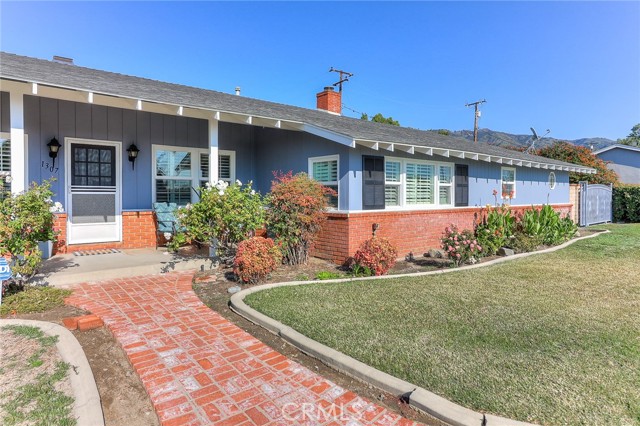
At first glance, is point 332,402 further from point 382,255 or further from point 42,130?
point 42,130

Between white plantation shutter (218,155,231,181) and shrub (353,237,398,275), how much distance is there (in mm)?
4828

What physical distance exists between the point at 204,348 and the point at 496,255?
26.2 feet

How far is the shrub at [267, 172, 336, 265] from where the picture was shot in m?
7.36

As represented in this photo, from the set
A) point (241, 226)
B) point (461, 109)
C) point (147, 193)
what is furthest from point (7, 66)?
point (461, 109)

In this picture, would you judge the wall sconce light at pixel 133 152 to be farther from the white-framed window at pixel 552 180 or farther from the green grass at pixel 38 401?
the white-framed window at pixel 552 180

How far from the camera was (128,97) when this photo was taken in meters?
6.21

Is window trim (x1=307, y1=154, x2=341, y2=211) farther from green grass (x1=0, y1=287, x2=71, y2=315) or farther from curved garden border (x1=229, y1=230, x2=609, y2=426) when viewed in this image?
green grass (x1=0, y1=287, x2=71, y2=315)

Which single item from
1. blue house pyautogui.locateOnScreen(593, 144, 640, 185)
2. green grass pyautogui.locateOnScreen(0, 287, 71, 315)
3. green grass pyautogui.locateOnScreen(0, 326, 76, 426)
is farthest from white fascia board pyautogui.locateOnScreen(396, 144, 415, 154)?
blue house pyautogui.locateOnScreen(593, 144, 640, 185)

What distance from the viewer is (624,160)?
2806cm

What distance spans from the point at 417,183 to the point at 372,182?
6.49 ft

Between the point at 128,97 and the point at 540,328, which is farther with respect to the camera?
the point at 128,97

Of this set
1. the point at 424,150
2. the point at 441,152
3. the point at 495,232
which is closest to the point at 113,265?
the point at 424,150

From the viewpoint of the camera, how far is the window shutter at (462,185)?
1057 cm

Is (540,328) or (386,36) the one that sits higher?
(386,36)
